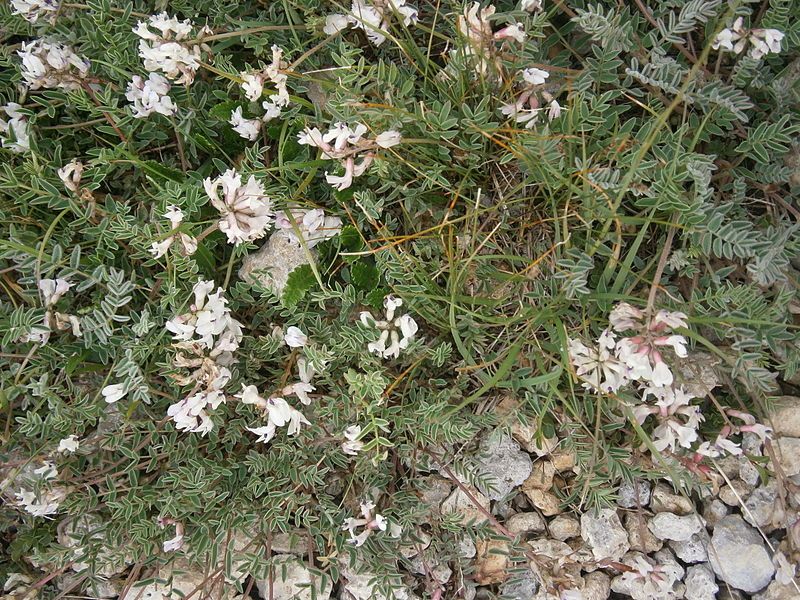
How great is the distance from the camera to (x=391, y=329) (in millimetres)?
2459

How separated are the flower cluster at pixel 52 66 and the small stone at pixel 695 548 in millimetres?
2833

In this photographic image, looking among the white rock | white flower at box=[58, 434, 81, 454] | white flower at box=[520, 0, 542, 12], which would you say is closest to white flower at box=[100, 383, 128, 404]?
white flower at box=[58, 434, 81, 454]

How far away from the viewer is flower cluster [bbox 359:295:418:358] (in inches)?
94.4

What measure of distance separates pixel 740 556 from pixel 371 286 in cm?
167

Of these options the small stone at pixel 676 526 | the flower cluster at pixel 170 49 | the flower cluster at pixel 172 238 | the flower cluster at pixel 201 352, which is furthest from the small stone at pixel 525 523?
the flower cluster at pixel 170 49

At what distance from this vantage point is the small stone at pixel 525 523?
8.76 ft

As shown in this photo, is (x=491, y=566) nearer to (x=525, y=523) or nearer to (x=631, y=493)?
(x=525, y=523)

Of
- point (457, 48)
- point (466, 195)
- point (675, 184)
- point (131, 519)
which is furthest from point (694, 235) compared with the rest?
point (131, 519)

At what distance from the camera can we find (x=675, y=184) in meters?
2.24

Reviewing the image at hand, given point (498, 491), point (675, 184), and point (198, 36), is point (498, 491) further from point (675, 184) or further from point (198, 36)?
point (198, 36)

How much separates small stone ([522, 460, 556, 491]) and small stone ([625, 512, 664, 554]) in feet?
1.08

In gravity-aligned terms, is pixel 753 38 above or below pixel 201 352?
above

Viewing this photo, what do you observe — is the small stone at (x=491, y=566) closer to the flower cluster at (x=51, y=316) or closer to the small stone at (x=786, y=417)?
the small stone at (x=786, y=417)

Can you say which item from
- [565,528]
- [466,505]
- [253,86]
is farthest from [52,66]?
[565,528]
